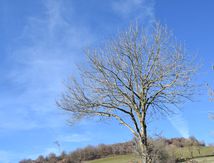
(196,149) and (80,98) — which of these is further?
(196,149)

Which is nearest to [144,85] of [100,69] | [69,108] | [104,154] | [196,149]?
[100,69]

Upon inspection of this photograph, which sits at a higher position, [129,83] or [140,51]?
[140,51]

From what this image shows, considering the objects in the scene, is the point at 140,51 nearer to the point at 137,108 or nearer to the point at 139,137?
the point at 137,108

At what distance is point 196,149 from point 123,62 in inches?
3564

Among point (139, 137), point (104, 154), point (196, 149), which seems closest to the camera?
point (139, 137)

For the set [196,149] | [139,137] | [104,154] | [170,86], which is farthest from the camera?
[104,154]

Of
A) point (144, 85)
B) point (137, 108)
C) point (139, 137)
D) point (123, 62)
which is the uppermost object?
point (123, 62)

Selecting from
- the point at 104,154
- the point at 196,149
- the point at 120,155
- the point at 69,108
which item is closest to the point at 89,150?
the point at 104,154

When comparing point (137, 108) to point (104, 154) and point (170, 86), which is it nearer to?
point (170, 86)

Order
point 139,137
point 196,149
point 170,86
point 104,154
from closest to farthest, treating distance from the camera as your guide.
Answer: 1. point 139,137
2. point 170,86
3. point 196,149
4. point 104,154

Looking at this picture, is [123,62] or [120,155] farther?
[120,155]

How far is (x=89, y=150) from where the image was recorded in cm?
12950

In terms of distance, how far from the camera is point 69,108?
18.3m

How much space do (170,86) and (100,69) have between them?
3.50 meters
